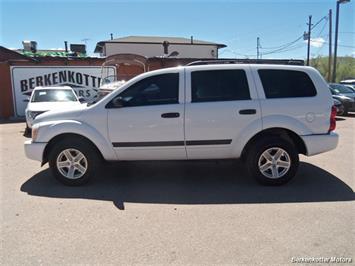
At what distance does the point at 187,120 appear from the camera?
4875 millimetres

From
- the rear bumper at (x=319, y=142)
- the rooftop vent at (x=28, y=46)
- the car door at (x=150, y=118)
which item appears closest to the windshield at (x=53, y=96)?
the car door at (x=150, y=118)

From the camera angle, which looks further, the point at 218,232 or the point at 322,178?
the point at 322,178

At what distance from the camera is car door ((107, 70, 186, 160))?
4895 millimetres

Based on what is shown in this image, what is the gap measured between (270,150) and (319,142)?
0.79m

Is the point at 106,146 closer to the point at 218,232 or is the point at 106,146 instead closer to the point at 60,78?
the point at 218,232

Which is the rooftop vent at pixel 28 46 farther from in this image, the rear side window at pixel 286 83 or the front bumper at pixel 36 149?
the rear side window at pixel 286 83

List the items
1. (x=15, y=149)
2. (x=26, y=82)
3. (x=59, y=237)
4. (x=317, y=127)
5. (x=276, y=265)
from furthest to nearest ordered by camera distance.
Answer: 1. (x=26, y=82)
2. (x=15, y=149)
3. (x=317, y=127)
4. (x=59, y=237)
5. (x=276, y=265)

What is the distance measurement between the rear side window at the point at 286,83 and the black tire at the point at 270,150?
0.73 meters

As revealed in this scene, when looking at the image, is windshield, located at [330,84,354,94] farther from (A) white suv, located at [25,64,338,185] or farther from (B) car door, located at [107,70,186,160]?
(B) car door, located at [107,70,186,160]

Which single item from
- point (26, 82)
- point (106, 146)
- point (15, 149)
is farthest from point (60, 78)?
point (106, 146)

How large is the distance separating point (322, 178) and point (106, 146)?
369 cm

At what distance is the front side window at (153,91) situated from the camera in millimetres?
4965

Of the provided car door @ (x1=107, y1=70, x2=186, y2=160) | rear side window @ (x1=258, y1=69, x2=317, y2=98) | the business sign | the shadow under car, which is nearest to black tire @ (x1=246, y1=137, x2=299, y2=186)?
the shadow under car

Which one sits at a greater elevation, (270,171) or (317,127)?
(317,127)
